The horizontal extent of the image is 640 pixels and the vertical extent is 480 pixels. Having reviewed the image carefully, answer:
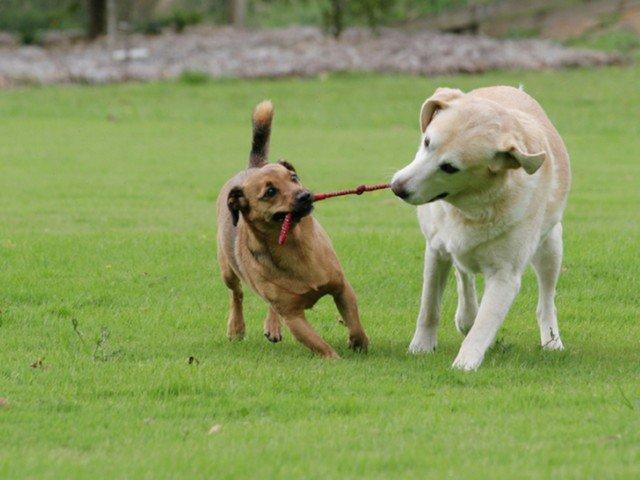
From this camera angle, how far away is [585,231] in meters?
13.6

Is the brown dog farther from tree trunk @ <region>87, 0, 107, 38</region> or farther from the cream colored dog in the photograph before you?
tree trunk @ <region>87, 0, 107, 38</region>

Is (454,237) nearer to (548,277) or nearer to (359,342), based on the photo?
(359,342)

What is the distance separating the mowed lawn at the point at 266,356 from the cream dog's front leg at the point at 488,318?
4.3 inches

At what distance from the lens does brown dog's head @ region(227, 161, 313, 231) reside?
806cm

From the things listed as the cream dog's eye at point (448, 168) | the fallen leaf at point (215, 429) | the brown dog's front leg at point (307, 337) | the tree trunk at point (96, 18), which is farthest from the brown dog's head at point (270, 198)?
→ the tree trunk at point (96, 18)

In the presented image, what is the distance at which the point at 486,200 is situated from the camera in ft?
25.0

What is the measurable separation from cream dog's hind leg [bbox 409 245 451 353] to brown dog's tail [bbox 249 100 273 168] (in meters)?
1.78

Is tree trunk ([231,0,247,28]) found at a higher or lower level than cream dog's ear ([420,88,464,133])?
lower

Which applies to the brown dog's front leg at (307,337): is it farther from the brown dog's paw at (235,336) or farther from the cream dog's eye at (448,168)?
the cream dog's eye at (448,168)

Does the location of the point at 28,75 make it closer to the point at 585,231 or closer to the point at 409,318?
the point at 585,231

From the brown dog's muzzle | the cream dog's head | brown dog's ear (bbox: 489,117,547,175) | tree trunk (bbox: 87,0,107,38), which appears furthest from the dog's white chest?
tree trunk (bbox: 87,0,107,38)

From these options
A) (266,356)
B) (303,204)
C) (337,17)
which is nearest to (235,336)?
(266,356)

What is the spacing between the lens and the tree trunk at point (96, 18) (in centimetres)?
4559

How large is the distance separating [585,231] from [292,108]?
53.8 feet
